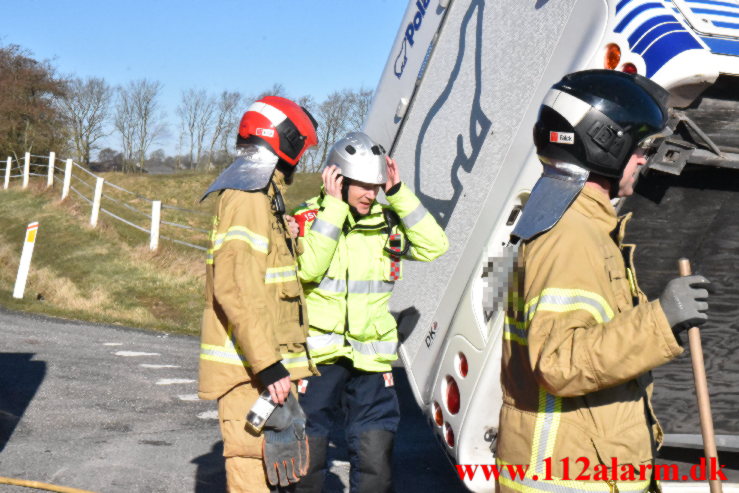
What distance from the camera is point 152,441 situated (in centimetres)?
577

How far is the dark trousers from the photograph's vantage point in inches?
159

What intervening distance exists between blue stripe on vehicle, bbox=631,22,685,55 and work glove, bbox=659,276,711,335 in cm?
132

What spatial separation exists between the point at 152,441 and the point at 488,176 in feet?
10.3

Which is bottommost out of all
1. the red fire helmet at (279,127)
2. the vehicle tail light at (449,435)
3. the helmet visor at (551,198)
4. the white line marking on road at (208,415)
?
the white line marking on road at (208,415)

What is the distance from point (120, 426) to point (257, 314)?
333 centimetres

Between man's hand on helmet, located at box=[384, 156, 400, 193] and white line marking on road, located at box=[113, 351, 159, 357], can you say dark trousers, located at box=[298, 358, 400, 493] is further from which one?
white line marking on road, located at box=[113, 351, 159, 357]

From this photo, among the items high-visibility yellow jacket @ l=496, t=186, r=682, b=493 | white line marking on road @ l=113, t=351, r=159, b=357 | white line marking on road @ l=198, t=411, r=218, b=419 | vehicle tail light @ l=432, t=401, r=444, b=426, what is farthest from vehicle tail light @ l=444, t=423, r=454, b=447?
white line marking on road @ l=113, t=351, r=159, b=357

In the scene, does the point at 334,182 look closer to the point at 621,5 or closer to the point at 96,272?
the point at 621,5

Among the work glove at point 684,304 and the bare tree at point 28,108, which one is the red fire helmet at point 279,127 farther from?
the bare tree at point 28,108

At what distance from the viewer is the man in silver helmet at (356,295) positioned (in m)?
4.04

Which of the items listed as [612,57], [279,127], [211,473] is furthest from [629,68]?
[211,473]

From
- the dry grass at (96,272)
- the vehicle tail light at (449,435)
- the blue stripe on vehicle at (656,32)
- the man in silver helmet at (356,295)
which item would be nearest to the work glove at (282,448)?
the man in silver helmet at (356,295)

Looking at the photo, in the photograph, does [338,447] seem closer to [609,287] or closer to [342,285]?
[342,285]

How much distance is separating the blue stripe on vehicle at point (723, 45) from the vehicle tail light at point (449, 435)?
1.95 meters
